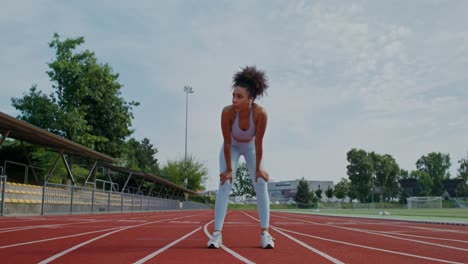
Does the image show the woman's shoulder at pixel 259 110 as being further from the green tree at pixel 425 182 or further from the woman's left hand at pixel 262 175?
the green tree at pixel 425 182

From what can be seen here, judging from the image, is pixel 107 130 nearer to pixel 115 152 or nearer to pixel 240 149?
pixel 115 152

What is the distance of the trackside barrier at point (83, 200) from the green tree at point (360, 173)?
7647 centimetres

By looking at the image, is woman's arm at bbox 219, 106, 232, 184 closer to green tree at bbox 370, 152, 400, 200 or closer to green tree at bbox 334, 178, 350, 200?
green tree at bbox 370, 152, 400, 200

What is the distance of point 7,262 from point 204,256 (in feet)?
5.42

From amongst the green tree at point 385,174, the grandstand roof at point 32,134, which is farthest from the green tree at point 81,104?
the green tree at point 385,174

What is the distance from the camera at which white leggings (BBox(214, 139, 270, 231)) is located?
4860mm

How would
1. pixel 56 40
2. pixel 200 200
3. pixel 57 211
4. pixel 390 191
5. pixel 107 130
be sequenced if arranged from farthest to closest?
pixel 390 191 < pixel 200 200 < pixel 107 130 < pixel 56 40 < pixel 57 211

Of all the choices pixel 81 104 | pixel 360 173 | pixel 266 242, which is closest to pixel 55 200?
pixel 266 242

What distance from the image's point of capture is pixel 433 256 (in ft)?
13.9

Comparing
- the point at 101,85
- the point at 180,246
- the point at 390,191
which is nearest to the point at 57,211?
the point at 180,246

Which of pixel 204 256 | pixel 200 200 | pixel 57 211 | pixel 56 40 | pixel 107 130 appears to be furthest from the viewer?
pixel 200 200

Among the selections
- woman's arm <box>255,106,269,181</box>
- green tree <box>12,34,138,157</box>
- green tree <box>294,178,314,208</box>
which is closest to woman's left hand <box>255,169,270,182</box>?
woman's arm <box>255,106,269,181</box>

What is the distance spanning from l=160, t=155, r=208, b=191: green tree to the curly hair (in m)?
73.3

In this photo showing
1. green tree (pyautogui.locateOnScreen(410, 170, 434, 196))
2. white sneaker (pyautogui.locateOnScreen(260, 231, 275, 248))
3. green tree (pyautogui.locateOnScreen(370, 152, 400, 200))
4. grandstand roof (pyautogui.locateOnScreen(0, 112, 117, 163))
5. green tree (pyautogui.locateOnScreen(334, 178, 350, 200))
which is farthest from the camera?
green tree (pyautogui.locateOnScreen(334, 178, 350, 200))
